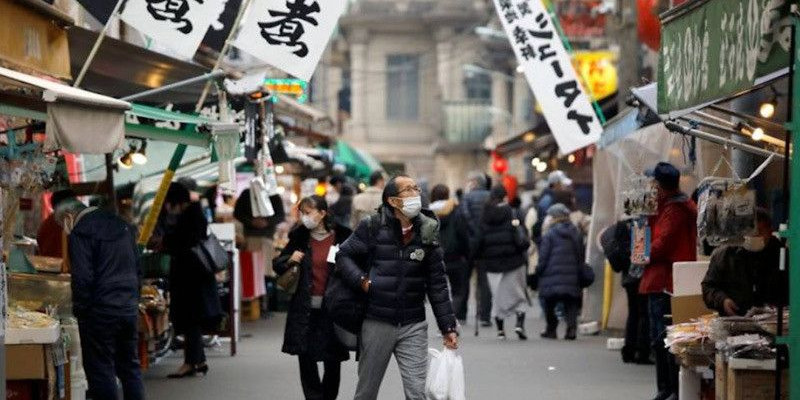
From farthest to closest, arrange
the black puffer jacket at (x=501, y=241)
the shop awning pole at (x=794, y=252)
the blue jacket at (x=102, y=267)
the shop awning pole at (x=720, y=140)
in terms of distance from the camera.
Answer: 1. the black puffer jacket at (x=501, y=241)
2. the blue jacket at (x=102, y=267)
3. the shop awning pole at (x=720, y=140)
4. the shop awning pole at (x=794, y=252)

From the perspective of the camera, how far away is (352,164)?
135ft

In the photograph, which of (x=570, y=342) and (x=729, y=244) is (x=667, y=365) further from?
(x=570, y=342)

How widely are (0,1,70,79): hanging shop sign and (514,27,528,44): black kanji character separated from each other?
21.0 feet

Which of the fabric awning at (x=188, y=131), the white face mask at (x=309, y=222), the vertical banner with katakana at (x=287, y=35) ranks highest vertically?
the vertical banner with katakana at (x=287, y=35)

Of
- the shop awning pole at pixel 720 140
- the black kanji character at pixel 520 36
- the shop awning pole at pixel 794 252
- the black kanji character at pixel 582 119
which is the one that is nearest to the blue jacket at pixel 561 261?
the black kanji character at pixel 582 119

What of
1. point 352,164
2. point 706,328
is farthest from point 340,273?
point 352,164

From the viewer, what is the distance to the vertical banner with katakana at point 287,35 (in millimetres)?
15172

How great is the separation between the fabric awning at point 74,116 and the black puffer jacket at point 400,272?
6.35 feet

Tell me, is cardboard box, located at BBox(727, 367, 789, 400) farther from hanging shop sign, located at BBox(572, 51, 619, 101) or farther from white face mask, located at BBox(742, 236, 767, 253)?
hanging shop sign, located at BBox(572, 51, 619, 101)

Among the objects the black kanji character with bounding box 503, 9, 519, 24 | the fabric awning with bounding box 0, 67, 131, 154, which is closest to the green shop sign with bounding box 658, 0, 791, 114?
the fabric awning with bounding box 0, 67, 131, 154

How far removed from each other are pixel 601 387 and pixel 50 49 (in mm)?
6000

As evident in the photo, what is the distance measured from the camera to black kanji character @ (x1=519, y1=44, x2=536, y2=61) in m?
19.6

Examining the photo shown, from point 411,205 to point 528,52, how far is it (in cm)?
842

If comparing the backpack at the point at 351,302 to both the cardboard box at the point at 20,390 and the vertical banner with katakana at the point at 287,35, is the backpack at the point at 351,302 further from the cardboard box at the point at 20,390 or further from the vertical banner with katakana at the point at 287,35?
the vertical banner with katakana at the point at 287,35
